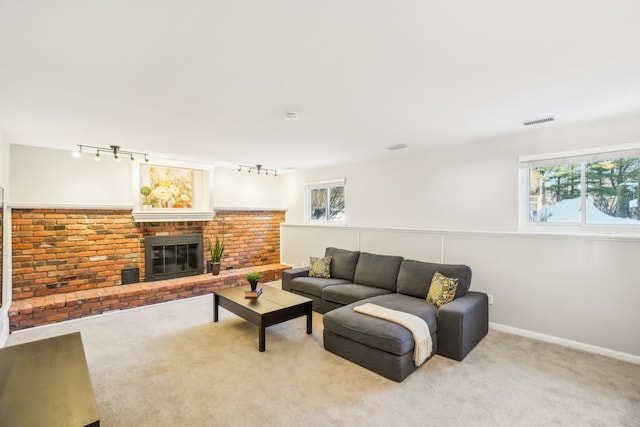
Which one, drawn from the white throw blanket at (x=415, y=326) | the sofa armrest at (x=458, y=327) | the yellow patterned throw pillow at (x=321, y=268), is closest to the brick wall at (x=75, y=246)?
the yellow patterned throw pillow at (x=321, y=268)

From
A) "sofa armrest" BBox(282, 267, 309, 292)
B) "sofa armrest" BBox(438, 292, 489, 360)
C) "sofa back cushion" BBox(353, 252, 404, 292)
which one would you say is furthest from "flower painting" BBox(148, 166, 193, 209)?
"sofa armrest" BBox(438, 292, 489, 360)

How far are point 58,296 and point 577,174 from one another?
22.2ft

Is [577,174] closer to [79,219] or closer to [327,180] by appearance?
[327,180]

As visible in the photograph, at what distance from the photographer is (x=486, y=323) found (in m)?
3.55

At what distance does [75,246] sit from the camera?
14.3 feet

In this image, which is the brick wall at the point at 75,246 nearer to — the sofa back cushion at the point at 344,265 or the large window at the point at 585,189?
the sofa back cushion at the point at 344,265

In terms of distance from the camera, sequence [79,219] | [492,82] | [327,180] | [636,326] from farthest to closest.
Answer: [327,180] → [79,219] → [636,326] → [492,82]

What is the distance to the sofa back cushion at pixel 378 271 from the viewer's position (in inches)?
165

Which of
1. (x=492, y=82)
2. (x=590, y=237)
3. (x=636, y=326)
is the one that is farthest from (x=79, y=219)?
(x=636, y=326)

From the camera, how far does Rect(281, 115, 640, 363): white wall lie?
3.00 metres

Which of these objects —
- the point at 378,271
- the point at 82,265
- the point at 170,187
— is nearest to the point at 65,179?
the point at 82,265

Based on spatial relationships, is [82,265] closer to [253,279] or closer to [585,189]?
[253,279]

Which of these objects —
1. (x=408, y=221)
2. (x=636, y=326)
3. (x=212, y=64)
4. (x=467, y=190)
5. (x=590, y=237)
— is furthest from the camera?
(x=408, y=221)

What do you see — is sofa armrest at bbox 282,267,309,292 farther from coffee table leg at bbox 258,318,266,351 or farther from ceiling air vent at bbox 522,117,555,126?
ceiling air vent at bbox 522,117,555,126
